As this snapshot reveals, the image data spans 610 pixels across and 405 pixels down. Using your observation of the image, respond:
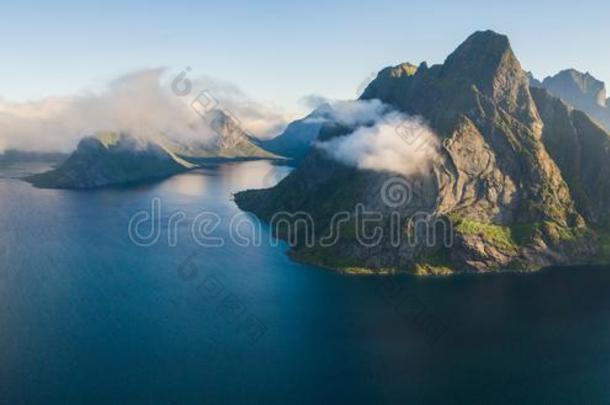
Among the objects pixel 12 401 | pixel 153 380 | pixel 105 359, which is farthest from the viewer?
pixel 105 359

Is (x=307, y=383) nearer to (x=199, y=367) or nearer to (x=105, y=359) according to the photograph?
(x=199, y=367)

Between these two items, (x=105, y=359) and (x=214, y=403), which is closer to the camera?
(x=214, y=403)

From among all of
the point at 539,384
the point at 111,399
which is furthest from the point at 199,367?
the point at 539,384

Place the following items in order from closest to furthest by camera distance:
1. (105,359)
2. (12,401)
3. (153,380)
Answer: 1. (12,401)
2. (153,380)
3. (105,359)

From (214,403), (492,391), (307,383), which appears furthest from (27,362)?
(492,391)

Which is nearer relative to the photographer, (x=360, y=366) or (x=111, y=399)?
(x=111, y=399)

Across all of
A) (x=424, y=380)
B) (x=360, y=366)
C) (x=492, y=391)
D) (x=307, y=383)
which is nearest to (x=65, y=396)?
(x=307, y=383)

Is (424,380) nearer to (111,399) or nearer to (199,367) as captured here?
(199,367)
